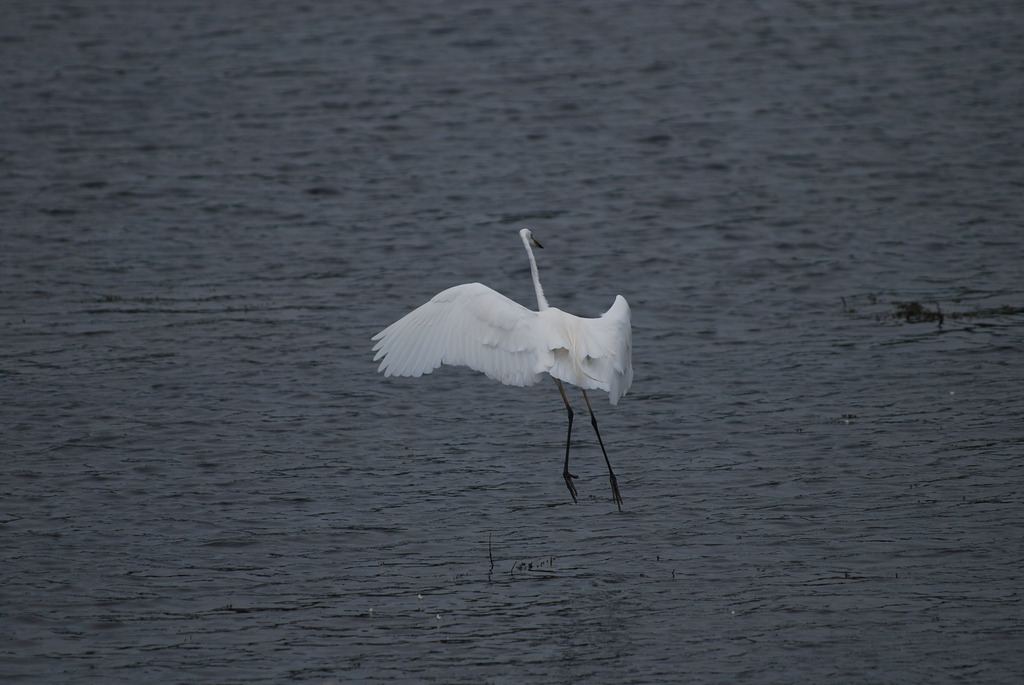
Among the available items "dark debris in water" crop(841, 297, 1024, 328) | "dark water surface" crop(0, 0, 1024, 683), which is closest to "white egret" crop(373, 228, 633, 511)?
"dark water surface" crop(0, 0, 1024, 683)

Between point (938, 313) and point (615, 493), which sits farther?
point (938, 313)

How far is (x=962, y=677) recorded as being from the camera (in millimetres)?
7035

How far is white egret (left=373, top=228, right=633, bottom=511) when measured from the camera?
9.30m

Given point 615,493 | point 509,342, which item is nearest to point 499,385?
point 509,342

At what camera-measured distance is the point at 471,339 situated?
957 centimetres

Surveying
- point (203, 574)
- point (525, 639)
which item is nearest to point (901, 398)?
point (525, 639)

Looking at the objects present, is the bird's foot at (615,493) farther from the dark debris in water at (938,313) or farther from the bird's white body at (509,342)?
the dark debris in water at (938,313)

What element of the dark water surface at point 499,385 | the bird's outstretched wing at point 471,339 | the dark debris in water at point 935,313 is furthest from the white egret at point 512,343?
the dark debris in water at point 935,313

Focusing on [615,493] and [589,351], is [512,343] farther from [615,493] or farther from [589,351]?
[615,493]

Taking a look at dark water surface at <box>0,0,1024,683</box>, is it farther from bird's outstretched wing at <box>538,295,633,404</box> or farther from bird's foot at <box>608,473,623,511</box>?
bird's outstretched wing at <box>538,295,633,404</box>

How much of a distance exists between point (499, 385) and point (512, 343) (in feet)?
11.2

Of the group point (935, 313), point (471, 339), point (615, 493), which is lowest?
point (935, 313)

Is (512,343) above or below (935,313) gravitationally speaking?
above

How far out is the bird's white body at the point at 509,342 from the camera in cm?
930
